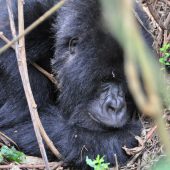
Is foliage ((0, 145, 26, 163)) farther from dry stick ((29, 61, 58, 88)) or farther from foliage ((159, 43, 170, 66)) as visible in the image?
foliage ((159, 43, 170, 66))

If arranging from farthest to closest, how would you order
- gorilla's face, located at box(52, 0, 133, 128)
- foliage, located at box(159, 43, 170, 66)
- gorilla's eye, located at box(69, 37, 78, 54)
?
foliage, located at box(159, 43, 170, 66) → gorilla's eye, located at box(69, 37, 78, 54) → gorilla's face, located at box(52, 0, 133, 128)

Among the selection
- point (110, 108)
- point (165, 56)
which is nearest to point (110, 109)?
point (110, 108)

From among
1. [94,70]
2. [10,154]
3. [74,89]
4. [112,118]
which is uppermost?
[94,70]

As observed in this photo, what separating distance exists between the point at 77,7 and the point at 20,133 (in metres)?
1.01

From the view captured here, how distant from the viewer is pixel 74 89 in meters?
2.82

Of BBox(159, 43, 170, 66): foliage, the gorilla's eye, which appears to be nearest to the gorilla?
the gorilla's eye

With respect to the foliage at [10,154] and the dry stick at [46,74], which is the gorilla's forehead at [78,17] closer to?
the dry stick at [46,74]

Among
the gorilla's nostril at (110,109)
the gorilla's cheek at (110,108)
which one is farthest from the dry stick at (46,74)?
the gorilla's nostril at (110,109)

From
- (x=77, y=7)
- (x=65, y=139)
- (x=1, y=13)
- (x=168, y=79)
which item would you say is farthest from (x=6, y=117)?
(x=168, y=79)

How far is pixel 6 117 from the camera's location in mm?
3084

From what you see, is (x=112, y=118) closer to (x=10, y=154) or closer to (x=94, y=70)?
(x=94, y=70)

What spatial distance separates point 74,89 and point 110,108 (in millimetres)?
327

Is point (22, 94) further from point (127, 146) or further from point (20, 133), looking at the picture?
point (127, 146)

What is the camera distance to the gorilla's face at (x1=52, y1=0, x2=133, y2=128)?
2611 mm
